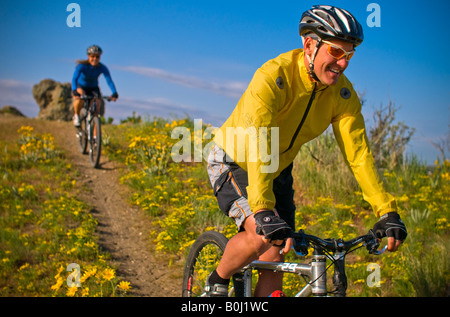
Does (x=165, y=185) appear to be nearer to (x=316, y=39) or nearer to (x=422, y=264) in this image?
(x=422, y=264)

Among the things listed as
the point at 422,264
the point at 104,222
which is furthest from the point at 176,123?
the point at 422,264

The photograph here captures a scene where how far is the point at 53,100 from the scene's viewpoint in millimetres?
19625

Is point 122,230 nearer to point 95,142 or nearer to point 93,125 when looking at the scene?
point 95,142

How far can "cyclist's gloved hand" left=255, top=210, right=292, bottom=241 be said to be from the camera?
225 centimetres

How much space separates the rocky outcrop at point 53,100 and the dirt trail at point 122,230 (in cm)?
856

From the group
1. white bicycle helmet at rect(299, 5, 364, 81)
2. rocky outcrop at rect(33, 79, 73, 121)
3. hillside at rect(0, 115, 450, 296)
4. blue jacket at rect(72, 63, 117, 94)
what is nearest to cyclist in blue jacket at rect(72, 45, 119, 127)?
blue jacket at rect(72, 63, 117, 94)

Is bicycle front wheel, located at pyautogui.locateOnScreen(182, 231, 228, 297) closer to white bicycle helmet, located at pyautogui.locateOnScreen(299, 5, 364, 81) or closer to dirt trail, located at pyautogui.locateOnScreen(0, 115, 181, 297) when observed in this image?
dirt trail, located at pyautogui.locateOnScreen(0, 115, 181, 297)

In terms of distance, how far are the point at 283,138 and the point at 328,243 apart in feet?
2.80

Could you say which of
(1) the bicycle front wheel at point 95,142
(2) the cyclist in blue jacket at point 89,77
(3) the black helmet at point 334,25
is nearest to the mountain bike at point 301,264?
(3) the black helmet at point 334,25

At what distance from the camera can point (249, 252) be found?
9.20 feet

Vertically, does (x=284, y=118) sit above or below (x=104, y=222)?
above

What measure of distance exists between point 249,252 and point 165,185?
17.4ft

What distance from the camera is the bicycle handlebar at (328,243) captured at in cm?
237
